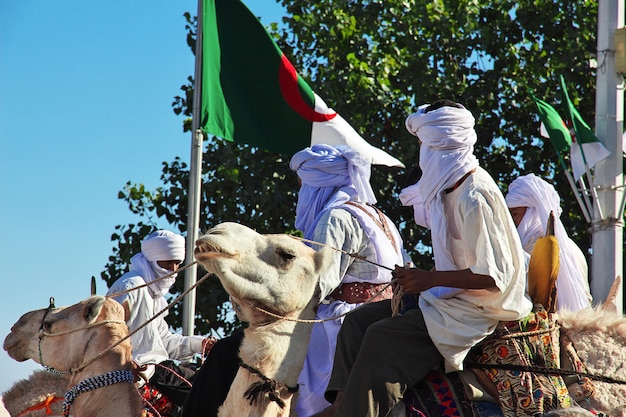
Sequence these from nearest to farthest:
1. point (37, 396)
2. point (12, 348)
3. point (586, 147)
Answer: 1. point (12, 348)
2. point (37, 396)
3. point (586, 147)

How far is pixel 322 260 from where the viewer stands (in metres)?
4.78

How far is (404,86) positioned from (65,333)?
39.8 feet

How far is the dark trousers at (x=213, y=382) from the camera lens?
6.08 meters

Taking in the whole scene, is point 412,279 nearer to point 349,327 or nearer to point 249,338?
point 349,327

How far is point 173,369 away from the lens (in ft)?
24.9

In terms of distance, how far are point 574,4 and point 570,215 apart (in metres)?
4.19

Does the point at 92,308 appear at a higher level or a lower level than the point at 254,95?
lower

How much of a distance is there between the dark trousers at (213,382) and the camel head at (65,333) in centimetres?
70

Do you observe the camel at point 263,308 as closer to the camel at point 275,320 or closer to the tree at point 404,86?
the camel at point 275,320

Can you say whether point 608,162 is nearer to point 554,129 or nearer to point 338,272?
point 554,129

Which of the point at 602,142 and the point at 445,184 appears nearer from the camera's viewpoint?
the point at 445,184

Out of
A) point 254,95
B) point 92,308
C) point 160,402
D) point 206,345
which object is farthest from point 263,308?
point 254,95

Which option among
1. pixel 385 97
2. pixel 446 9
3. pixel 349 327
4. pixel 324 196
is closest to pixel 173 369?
pixel 324 196

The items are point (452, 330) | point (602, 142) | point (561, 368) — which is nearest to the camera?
point (452, 330)
